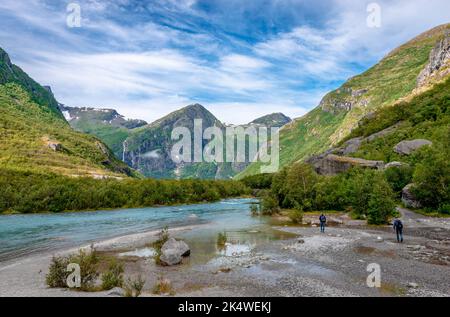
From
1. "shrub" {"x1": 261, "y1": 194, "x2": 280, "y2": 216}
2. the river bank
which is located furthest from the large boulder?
"shrub" {"x1": 261, "y1": 194, "x2": 280, "y2": 216}

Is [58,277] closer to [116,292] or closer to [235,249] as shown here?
[116,292]

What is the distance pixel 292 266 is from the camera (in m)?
31.3

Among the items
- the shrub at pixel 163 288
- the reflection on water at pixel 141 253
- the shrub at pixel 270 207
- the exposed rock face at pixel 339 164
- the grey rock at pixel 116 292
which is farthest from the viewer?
the exposed rock face at pixel 339 164

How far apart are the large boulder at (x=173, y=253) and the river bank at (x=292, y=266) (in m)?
1.00

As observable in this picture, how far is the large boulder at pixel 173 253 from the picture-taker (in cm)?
3416

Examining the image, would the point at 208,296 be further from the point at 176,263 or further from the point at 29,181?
the point at 29,181

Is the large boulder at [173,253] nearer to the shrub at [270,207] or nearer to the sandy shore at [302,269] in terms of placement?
the sandy shore at [302,269]

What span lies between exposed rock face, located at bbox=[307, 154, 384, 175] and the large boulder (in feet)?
263

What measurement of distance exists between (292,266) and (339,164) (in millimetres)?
86765

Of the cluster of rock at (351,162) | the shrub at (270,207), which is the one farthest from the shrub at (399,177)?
the shrub at (270,207)

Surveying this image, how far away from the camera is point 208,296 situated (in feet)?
75.2

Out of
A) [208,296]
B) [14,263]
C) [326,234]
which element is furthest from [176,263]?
[326,234]

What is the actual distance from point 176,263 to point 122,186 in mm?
138931

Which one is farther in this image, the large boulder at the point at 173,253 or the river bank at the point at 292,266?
the large boulder at the point at 173,253
